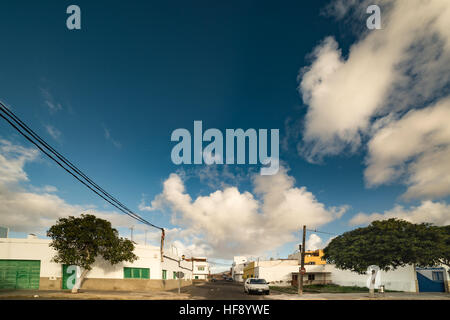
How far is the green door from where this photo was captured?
27.4 m

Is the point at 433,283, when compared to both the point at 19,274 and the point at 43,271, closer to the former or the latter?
the point at 43,271

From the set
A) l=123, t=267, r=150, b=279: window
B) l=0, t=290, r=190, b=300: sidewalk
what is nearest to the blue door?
l=0, t=290, r=190, b=300: sidewalk

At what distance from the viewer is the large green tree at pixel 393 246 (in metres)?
30.8

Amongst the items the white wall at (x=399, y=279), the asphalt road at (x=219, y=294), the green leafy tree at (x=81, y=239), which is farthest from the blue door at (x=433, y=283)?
the green leafy tree at (x=81, y=239)

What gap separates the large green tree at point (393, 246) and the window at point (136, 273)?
2534cm

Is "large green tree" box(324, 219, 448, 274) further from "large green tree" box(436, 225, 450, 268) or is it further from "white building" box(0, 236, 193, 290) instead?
"white building" box(0, 236, 193, 290)

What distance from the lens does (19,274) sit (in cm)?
2780

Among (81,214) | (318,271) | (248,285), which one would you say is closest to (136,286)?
(81,214)

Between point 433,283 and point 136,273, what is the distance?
1391 inches

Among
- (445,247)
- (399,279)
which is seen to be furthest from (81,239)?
(445,247)

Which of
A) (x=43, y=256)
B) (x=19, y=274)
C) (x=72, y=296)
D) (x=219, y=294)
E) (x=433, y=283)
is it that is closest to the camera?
(x=72, y=296)

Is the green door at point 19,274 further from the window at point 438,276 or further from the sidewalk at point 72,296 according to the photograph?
the window at point 438,276

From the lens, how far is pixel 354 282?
44.2 metres

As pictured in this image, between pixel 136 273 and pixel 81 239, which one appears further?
pixel 136 273
